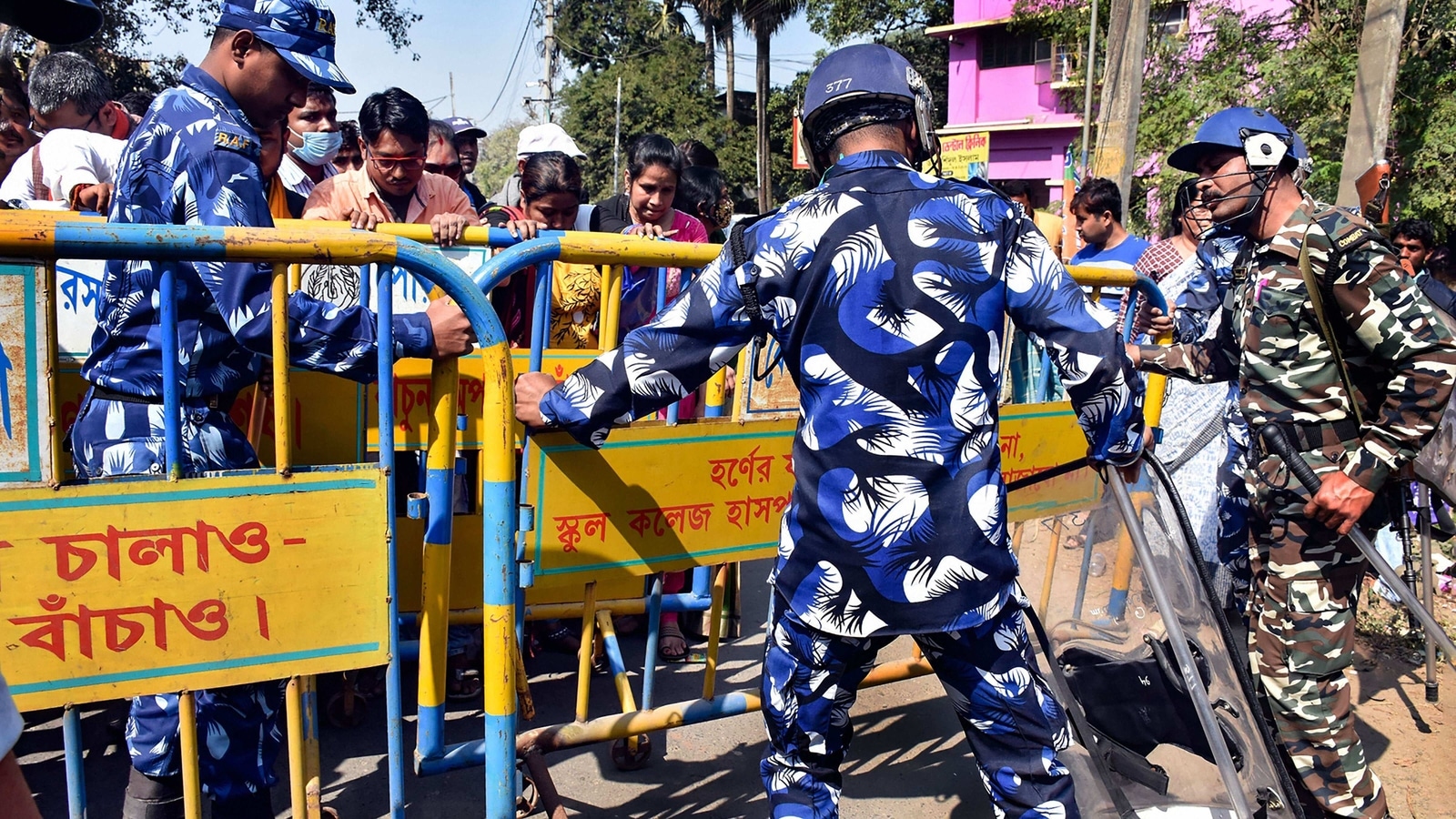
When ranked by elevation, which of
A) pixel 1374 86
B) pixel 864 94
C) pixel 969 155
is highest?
pixel 969 155

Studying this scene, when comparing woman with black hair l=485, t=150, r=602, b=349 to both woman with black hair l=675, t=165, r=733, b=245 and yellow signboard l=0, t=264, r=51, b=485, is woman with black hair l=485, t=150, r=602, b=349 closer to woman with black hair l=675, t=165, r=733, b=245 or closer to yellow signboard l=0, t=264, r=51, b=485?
yellow signboard l=0, t=264, r=51, b=485

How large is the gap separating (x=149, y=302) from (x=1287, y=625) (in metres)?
3.13

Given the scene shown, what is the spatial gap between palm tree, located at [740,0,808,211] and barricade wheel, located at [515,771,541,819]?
1025 inches

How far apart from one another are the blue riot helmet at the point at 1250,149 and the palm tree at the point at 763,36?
82.5 feet

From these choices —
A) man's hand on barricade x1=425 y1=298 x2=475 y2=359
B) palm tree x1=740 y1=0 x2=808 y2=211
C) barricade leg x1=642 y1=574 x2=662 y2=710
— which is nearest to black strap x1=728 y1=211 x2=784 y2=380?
man's hand on barricade x1=425 y1=298 x2=475 y2=359

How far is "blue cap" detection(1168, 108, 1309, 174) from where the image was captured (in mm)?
3123

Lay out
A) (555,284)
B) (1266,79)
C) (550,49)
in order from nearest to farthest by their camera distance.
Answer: (555,284)
(1266,79)
(550,49)

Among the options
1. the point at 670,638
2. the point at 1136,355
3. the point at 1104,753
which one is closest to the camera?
the point at 1104,753

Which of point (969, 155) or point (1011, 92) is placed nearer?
point (969, 155)

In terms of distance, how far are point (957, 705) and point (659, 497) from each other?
3.03 feet

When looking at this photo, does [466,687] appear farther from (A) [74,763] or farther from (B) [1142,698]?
(B) [1142,698]

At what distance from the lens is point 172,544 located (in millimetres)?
1938

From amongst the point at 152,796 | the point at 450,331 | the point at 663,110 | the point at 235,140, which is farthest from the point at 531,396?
the point at 663,110

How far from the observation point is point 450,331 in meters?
2.25
